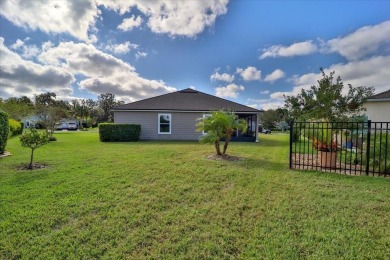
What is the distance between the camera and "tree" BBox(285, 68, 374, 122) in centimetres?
813

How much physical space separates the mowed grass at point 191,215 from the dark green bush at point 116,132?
31.0ft

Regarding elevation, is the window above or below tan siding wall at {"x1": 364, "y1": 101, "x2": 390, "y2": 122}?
below

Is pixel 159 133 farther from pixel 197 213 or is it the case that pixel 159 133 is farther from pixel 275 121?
pixel 275 121

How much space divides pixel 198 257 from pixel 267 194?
8.06 ft

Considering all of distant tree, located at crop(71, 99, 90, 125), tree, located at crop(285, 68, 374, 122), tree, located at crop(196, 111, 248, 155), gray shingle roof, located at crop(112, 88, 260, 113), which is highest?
distant tree, located at crop(71, 99, 90, 125)

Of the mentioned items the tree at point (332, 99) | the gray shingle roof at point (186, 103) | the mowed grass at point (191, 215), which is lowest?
the mowed grass at point (191, 215)

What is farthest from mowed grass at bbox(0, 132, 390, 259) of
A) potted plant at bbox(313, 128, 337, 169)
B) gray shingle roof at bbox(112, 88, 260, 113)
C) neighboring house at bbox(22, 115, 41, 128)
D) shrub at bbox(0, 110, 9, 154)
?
gray shingle roof at bbox(112, 88, 260, 113)

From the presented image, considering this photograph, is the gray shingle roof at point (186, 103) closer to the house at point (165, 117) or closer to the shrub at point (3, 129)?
the house at point (165, 117)

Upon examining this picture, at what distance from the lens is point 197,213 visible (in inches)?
144

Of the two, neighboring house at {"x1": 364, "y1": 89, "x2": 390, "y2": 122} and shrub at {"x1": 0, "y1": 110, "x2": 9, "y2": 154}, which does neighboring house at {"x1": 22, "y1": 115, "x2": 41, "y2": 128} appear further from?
neighboring house at {"x1": 364, "y1": 89, "x2": 390, "y2": 122}

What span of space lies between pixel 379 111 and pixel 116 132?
58.5ft

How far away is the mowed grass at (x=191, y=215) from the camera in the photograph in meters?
2.72

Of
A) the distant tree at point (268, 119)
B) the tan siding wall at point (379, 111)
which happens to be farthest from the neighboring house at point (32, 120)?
the distant tree at point (268, 119)

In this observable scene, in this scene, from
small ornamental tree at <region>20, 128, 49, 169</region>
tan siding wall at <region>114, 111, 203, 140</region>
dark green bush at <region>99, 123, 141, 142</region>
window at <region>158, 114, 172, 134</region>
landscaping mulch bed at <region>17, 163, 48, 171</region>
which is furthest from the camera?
window at <region>158, 114, 172, 134</region>
